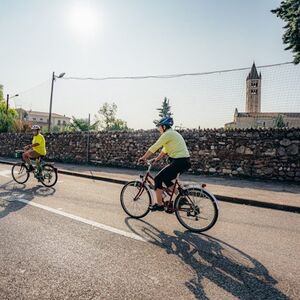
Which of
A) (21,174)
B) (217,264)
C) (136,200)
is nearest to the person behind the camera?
(217,264)

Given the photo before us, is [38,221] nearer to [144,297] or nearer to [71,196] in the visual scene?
[71,196]

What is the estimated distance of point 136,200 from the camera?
19.2 feet

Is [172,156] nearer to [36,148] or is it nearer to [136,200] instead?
[136,200]

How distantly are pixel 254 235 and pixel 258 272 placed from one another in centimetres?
154

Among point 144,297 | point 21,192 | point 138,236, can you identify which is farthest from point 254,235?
point 21,192

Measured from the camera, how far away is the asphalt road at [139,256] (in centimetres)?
295

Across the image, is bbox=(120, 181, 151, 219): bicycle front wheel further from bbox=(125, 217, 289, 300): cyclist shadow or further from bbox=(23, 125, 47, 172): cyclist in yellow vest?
bbox=(23, 125, 47, 172): cyclist in yellow vest

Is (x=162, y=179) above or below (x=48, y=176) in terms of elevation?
above

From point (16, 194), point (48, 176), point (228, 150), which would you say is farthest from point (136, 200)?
point (228, 150)

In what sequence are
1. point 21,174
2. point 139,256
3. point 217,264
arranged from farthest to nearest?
point 21,174, point 139,256, point 217,264

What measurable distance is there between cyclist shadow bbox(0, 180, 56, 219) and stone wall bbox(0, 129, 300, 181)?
636 centimetres

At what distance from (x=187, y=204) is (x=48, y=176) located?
18.8 feet

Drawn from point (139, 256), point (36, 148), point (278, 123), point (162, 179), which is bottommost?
point (139, 256)

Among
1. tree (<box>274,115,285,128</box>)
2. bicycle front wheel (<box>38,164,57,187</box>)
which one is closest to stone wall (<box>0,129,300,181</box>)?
tree (<box>274,115,285,128</box>)
